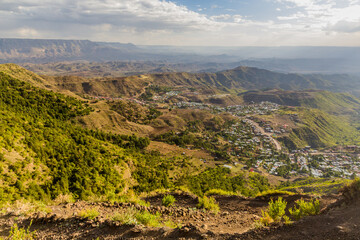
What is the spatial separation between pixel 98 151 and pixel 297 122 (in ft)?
497

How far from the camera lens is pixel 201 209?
10180 millimetres

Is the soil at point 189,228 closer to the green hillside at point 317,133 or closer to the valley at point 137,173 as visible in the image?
the valley at point 137,173

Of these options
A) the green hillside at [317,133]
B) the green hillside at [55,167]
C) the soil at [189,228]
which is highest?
the soil at [189,228]

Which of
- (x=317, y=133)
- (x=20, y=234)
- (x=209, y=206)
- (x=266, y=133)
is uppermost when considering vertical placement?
(x=20, y=234)

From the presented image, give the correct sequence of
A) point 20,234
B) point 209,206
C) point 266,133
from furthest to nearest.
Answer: point 266,133, point 209,206, point 20,234

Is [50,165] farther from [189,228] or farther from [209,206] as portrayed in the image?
[189,228]

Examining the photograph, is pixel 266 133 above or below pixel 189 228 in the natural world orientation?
below

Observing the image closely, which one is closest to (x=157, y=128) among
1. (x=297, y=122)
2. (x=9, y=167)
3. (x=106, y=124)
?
(x=106, y=124)

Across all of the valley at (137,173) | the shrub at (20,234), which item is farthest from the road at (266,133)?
the shrub at (20,234)

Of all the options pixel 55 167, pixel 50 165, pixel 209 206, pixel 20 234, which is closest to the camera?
pixel 20 234

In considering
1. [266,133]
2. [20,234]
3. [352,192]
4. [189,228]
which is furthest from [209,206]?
[266,133]

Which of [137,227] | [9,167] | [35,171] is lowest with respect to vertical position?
[35,171]

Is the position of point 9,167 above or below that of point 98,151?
above

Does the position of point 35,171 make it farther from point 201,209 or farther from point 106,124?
point 106,124
